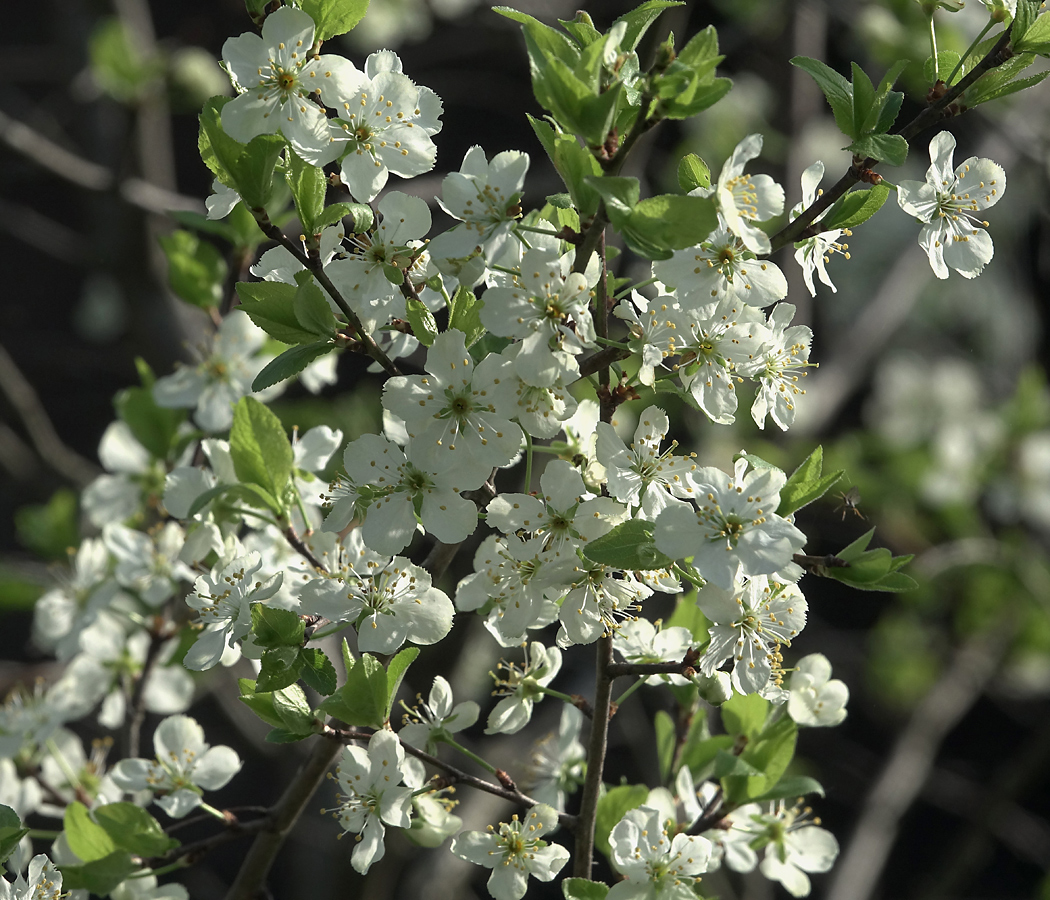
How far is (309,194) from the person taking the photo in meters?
0.89

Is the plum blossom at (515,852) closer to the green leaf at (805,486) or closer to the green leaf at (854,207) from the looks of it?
the green leaf at (805,486)

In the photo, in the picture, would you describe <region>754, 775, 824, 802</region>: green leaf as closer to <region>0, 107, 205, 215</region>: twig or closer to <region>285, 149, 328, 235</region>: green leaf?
<region>285, 149, 328, 235</region>: green leaf

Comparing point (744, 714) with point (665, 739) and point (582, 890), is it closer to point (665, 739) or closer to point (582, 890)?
point (665, 739)

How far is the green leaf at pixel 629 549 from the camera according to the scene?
820 millimetres

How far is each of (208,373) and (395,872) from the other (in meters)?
1.58

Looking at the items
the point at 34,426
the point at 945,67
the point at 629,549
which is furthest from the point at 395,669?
the point at 34,426

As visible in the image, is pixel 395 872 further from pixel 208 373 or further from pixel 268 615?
pixel 268 615

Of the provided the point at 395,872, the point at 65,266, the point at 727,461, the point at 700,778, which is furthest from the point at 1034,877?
the point at 65,266

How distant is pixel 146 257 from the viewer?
2596 mm

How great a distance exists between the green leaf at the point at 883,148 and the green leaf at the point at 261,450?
645mm

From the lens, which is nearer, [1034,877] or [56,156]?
[56,156]

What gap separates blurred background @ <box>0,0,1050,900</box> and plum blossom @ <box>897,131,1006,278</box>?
51.0 inches

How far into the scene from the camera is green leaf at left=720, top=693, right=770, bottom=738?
1.14 m

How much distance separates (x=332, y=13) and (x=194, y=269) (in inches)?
25.4
